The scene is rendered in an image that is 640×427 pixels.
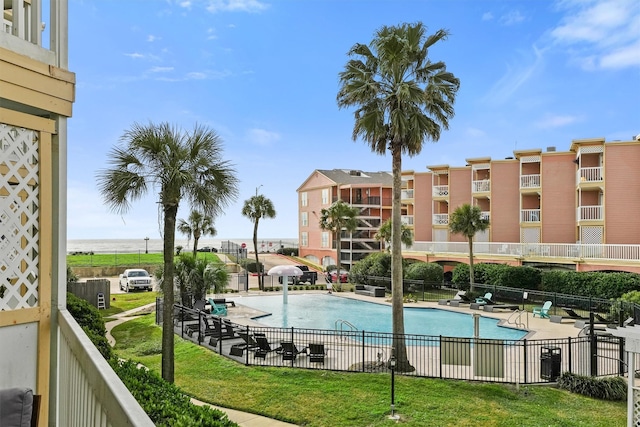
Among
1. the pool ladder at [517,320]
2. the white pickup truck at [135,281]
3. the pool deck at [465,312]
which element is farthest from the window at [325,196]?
the pool ladder at [517,320]

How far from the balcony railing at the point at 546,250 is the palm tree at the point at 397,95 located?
18694mm

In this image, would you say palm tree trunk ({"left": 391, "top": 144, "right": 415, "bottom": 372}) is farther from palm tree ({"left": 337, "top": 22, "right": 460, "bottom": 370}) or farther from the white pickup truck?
the white pickup truck

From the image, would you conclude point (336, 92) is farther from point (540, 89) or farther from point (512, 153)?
point (512, 153)

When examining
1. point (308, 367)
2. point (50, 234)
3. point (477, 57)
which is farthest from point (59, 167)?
point (477, 57)

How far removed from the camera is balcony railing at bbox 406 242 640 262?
2708 cm

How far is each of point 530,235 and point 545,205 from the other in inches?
106

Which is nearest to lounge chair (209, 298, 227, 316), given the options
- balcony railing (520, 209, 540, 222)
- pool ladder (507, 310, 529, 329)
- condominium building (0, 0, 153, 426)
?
pool ladder (507, 310, 529, 329)

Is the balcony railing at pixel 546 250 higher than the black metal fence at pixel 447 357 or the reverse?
higher

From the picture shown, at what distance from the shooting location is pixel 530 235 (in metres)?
36.2

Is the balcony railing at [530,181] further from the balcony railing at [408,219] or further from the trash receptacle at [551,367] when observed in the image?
the trash receptacle at [551,367]

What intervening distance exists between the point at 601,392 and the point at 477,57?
19547 millimetres

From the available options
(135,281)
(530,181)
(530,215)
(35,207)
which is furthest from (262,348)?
(530,181)

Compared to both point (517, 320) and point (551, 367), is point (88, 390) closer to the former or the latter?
point (551, 367)

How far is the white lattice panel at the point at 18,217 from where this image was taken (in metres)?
3.75
